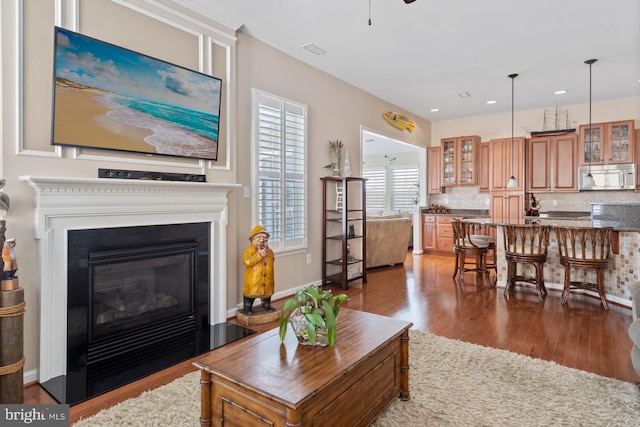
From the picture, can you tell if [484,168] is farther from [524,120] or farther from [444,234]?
[444,234]

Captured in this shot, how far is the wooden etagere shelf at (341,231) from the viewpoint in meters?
4.88

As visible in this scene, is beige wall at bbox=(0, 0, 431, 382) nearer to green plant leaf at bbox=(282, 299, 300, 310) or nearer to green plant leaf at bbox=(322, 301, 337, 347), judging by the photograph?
green plant leaf at bbox=(282, 299, 300, 310)

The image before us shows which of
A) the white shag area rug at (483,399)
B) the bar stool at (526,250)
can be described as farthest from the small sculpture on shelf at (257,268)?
the bar stool at (526,250)

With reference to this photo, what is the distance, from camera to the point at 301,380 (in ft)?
4.89

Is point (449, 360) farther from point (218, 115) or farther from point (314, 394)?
point (218, 115)

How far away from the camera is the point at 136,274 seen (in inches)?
117

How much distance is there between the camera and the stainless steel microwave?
605 cm

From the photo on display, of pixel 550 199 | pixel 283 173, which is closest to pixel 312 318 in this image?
pixel 283 173

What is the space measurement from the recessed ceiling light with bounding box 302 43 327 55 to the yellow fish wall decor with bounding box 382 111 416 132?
231 cm

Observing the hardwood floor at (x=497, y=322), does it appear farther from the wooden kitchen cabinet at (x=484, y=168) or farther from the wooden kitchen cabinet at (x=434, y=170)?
the wooden kitchen cabinet at (x=434, y=170)

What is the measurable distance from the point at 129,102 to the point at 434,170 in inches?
265

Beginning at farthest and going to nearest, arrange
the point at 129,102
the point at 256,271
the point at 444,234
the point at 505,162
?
the point at 444,234
the point at 505,162
the point at 256,271
the point at 129,102

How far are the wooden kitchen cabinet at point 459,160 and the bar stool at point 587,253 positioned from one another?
353 centimetres

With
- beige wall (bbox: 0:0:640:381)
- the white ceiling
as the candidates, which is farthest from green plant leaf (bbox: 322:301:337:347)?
the white ceiling
